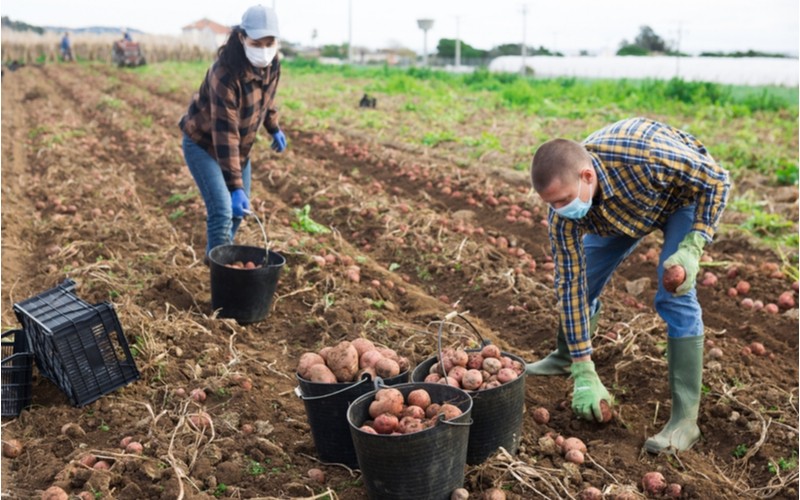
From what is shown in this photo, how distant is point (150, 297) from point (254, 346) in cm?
105

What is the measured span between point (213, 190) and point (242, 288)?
73 cm

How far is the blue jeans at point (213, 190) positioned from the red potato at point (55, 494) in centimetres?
248

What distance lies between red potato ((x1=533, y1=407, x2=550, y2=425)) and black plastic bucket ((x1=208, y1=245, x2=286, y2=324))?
1.91m

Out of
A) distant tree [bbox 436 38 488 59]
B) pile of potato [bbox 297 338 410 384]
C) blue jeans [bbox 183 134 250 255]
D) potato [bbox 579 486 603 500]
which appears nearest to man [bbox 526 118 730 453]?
potato [bbox 579 486 603 500]

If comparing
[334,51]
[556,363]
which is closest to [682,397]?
[556,363]

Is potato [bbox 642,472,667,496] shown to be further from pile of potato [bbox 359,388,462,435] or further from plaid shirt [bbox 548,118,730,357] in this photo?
pile of potato [bbox 359,388,462,435]

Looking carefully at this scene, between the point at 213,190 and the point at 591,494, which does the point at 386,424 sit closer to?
the point at 591,494

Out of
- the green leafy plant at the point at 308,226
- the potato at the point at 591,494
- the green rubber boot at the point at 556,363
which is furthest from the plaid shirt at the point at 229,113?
the potato at the point at 591,494

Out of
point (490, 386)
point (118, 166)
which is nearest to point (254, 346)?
point (490, 386)

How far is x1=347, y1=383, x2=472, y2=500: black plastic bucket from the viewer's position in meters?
2.79

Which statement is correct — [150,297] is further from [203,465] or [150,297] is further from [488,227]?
[488,227]

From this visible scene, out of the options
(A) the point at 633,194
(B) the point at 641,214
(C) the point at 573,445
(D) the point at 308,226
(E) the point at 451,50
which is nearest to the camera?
(C) the point at 573,445

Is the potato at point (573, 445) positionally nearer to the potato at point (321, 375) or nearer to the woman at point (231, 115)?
the potato at point (321, 375)

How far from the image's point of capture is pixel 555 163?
329 centimetres
